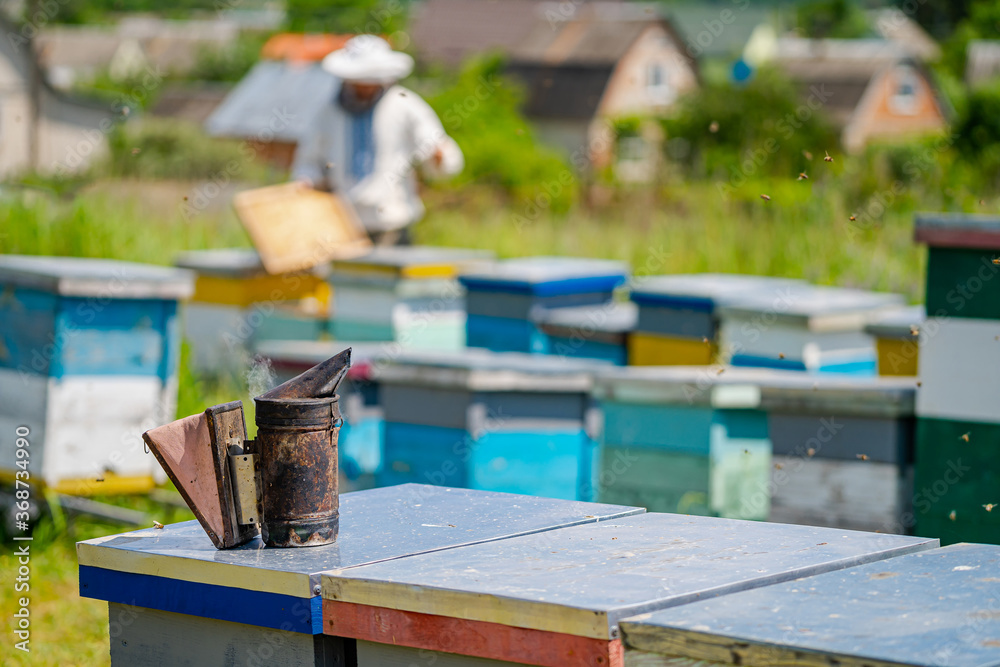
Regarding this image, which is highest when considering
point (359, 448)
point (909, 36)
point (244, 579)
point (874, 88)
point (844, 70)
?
point (909, 36)

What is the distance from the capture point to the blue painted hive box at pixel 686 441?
12.2 feet

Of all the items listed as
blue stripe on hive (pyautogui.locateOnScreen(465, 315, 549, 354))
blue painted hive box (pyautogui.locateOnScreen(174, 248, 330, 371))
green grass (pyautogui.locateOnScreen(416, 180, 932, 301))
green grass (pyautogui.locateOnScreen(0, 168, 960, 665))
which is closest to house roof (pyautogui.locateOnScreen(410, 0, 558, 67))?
green grass (pyautogui.locateOnScreen(416, 180, 932, 301))

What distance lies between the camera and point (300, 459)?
2.02 meters

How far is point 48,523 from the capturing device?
4684mm

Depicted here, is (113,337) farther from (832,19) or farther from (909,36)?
(832,19)

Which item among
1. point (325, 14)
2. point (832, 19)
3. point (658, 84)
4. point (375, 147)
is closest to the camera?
point (375, 147)

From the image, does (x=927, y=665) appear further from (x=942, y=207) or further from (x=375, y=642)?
(x=942, y=207)

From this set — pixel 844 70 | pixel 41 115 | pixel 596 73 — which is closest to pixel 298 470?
pixel 41 115

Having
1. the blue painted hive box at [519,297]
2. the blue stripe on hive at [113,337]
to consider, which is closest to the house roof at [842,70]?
the blue painted hive box at [519,297]

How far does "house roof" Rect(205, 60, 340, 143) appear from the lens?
36062 mm

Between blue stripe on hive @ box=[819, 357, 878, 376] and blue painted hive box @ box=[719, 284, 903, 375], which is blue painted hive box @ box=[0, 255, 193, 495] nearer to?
blue painted hive box @ box=[719, 284, 903, 375]

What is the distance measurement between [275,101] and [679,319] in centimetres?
A: 3495

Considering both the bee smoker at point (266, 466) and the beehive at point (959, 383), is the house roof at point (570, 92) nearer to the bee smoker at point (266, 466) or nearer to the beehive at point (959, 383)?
the beehive at point (959, 383)

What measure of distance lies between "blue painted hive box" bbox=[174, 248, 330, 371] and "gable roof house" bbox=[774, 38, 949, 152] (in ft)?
116
